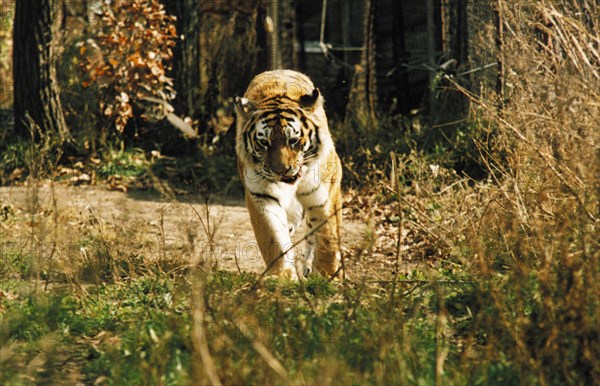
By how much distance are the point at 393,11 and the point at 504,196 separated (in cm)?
687

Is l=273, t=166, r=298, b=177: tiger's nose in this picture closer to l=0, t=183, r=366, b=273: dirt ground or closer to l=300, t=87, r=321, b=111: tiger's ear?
l=0, t=183, r=366, b=273: dirt ground

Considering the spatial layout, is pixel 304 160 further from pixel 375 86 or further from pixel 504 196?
pixel 375 86

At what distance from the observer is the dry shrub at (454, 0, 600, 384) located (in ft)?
11.6

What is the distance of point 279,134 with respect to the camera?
19.2ft

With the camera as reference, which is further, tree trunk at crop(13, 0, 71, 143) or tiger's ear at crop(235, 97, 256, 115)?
tree trunk at crop(13, 0, 71, 143)

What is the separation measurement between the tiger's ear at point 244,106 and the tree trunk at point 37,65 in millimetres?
4229

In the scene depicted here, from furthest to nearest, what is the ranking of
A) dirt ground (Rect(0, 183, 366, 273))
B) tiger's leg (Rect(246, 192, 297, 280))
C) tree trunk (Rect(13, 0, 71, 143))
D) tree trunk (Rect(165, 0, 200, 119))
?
tree trunk (Rect(165, 0, 200, 119))
tree trunk (Rect(13, 0, 71, 143))
dirt ground (Rect(0, 183, 366, 273))
tiger's leg (Rect(246, 192, 297, 280))

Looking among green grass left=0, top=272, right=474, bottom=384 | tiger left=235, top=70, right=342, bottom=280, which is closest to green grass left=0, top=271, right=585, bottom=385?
green grass left=0, top=272, right=474, bottom=384

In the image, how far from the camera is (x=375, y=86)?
1081 centimetres

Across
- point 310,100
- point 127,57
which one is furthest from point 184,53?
point 310,100

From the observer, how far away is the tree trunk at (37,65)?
31.6ft

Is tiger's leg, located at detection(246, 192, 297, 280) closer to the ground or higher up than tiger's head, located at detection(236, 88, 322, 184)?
closer to the ground

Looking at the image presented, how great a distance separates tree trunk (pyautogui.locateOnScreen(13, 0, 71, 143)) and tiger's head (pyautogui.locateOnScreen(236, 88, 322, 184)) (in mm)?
4262

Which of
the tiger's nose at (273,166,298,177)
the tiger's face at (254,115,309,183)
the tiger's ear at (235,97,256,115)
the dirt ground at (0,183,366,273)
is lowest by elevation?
the dirt ground at (0,183,366,273)
